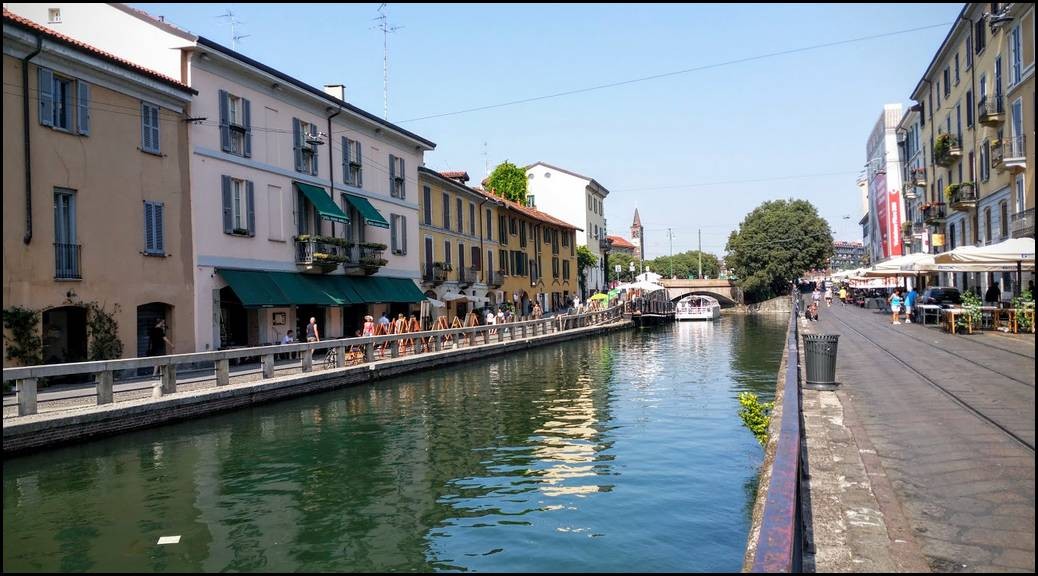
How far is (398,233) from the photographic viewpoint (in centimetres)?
3809

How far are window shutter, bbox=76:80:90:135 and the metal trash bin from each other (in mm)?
18005

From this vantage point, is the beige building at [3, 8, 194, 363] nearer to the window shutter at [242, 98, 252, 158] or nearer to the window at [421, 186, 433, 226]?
the window shutter at [242, 98, 252, 158]

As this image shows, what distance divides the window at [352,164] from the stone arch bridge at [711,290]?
61.2m

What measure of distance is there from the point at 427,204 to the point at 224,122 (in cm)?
1693

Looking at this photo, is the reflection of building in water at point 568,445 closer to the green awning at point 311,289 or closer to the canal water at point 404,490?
the canal water at point 404,490

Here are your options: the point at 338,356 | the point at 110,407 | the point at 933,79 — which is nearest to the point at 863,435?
the point at 110,407

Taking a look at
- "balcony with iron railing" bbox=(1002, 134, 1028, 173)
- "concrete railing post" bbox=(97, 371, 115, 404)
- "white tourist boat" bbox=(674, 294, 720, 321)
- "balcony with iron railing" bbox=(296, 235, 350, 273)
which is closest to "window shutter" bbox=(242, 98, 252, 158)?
"balcony with iron railing" bbox=(296, 235, 350, 273)

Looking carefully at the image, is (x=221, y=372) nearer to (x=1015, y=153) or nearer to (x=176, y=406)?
(x=176, y=406)

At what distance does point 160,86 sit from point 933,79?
40.9 m

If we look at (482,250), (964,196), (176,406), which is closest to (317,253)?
(176,406)

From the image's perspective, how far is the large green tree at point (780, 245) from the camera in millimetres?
81938

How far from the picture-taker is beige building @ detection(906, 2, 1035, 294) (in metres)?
27.7

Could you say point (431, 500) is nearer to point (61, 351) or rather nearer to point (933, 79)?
point (61, 351)

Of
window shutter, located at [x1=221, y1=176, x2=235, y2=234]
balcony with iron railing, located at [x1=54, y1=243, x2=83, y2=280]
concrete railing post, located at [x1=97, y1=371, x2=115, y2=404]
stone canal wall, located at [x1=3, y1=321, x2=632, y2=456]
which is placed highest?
window shutter, located at [x1=221, y1=176, x2=235, y2=234]
